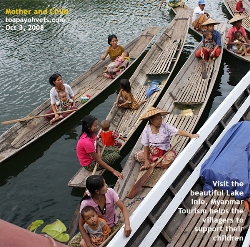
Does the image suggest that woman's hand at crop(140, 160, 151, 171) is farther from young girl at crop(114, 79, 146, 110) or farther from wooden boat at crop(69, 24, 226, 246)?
young girl at crop(114, 79, 146, 110)

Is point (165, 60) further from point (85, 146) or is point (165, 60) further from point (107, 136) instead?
point (85, 146)

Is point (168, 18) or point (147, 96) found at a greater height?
point (168, 18)

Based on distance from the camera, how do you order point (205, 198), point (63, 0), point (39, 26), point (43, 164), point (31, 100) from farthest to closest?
point (63, 0) < point (39, 26) < point (31, 100) < point (43, 164) < point (205, 198)

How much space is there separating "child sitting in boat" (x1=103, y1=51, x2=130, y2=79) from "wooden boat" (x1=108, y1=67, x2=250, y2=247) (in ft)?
15.5

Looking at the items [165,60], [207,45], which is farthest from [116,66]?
[207,45]

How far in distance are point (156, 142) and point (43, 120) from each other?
3.37m

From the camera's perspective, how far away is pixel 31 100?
9.24m

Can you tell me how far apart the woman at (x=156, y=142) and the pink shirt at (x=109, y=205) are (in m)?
1.41

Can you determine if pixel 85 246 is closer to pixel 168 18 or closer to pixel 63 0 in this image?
pixel 168 18

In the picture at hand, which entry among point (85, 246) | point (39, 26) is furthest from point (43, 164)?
point (39, 26)

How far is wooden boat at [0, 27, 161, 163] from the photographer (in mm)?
6716

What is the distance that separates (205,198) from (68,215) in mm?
2426

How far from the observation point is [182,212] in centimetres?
456

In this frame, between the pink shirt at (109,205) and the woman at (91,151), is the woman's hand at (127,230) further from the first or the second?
the woman at (91,151)
